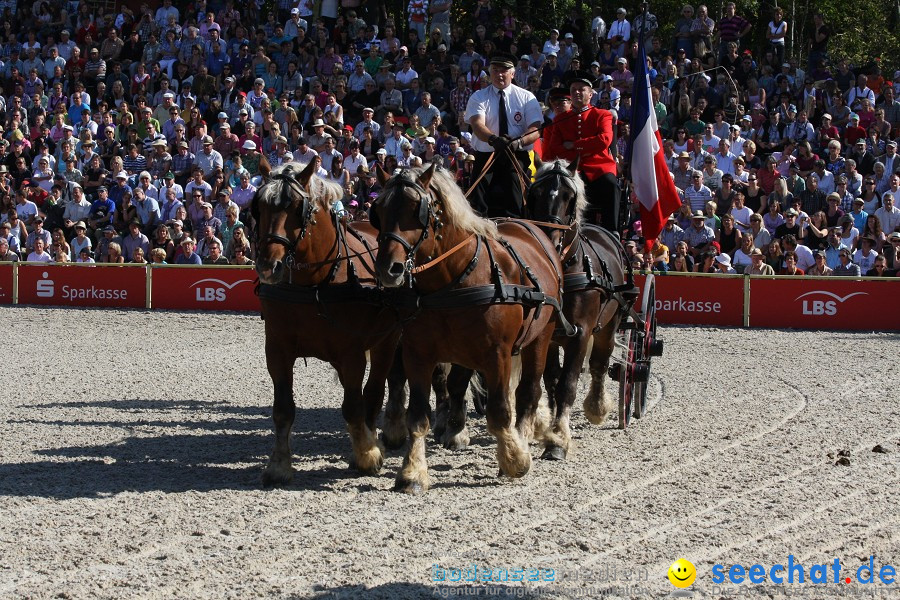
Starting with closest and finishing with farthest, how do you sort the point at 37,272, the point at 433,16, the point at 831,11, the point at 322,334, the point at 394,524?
the point at 394,524
the point at 322,334
the point at 37,272
the point at 433,16
the point at 831,11

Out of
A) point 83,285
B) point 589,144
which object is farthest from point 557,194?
point 83,285

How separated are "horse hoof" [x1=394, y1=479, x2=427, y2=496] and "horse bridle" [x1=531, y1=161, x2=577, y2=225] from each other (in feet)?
7.01

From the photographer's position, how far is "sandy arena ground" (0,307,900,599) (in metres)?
4.81

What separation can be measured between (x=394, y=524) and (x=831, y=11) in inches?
936

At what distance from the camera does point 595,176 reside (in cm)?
858

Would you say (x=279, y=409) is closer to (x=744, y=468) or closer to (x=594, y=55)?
(x=744, y=468)

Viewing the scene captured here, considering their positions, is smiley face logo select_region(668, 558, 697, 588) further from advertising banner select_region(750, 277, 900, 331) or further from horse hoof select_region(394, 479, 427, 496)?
advertising banner select_region(750, 277, 900, 331)

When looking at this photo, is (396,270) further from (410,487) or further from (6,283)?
(6,283)

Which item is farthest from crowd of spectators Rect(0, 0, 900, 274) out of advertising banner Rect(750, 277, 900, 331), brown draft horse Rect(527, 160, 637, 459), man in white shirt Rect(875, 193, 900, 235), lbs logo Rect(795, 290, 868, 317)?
brown draft horse Rect(527, 160, 637, 459)

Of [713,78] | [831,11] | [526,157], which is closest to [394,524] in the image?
[526,157]

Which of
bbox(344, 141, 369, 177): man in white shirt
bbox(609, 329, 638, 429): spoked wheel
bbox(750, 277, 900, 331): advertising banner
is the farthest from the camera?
bbox(344, 141, 369, 177): man in white shirt

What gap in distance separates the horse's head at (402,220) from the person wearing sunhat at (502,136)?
2022 millimetres

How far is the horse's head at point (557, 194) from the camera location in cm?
757

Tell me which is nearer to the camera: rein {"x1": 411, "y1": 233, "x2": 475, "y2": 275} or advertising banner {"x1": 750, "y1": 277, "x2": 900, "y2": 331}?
rein {"x1": 411, "y1": 233, "x2": 475, "y2": 275}
